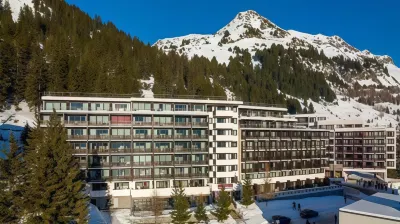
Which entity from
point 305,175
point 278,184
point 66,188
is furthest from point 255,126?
point 66,188

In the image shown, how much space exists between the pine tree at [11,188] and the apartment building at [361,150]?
311 feet

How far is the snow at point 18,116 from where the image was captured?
8762 centimetres

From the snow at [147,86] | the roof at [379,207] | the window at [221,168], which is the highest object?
the snow at [147,86]

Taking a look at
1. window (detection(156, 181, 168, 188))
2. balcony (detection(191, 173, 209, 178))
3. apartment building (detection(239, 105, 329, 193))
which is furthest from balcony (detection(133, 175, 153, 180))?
apartment building (detection(239, 105, 329, 193))

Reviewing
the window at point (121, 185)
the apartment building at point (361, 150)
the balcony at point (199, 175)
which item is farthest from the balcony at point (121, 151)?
the apartment building at point (361, 150)

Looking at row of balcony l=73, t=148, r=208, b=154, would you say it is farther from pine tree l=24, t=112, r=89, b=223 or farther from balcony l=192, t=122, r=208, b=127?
pine tree l=24, t=112, r=89, b=223

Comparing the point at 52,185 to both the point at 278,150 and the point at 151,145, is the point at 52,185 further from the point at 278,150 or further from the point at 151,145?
the point at 278,150

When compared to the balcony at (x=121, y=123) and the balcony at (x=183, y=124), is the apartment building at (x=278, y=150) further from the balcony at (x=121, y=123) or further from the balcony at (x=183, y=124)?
the balcony at (x=121, y=123)

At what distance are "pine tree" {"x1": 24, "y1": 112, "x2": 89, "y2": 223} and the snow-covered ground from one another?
32126 millimetres

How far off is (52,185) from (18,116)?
62.4m

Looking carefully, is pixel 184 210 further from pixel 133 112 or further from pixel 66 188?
pixel 133 112

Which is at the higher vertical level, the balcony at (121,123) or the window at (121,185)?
the balcony at (121,123)

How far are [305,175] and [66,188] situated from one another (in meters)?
73.2

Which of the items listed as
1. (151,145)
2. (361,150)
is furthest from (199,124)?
(361,150)
